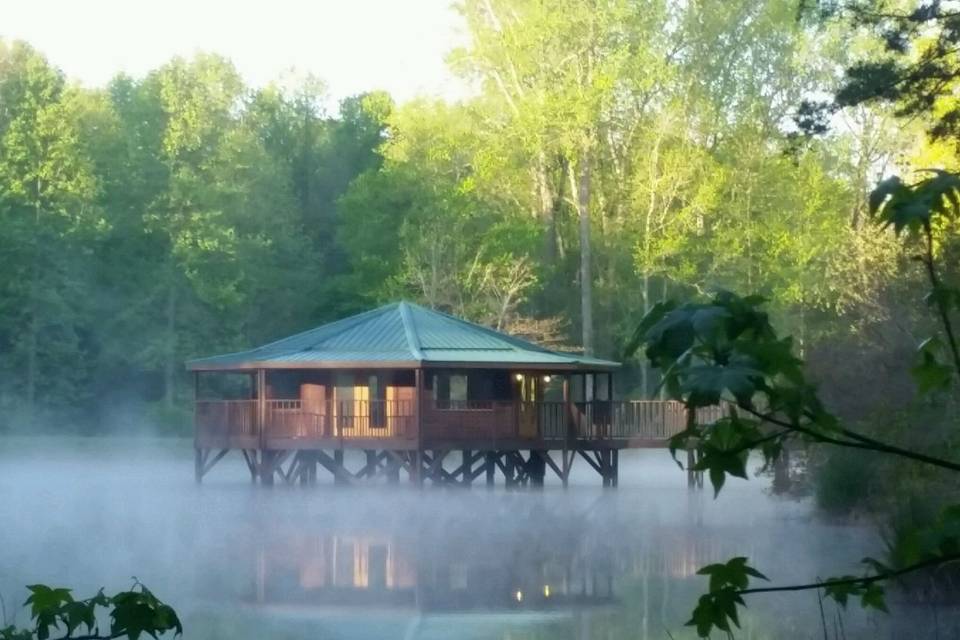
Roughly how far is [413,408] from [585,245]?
13.8 meters

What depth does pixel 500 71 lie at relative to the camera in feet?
143

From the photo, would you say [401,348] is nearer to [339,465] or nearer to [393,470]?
[339,465]

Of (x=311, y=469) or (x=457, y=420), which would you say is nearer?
(x=457, y=420)

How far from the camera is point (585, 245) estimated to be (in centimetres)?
4481

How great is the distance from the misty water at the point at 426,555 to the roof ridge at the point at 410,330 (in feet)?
9.22

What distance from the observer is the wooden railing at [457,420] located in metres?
31.9

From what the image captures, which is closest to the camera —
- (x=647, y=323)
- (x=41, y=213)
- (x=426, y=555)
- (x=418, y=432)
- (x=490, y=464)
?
(x=647, y=323)

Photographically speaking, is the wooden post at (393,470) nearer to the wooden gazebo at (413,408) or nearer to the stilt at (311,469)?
the wooden gazebo at (413,408)

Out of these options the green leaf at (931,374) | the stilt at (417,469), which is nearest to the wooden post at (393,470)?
the stilt at (417,469)

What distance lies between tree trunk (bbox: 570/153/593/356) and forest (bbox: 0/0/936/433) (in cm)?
9

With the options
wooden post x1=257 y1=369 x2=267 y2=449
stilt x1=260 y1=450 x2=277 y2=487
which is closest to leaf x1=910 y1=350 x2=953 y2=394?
wooden post x1=257 y1=369 x2=267 y2=449

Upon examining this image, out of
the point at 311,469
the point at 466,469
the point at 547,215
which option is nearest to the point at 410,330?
the point at 466,469

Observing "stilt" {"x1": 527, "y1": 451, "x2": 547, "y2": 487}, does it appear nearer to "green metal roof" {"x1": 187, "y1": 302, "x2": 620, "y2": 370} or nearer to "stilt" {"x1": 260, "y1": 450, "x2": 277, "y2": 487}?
"green metal roof" {"x1": 187, "y1": 302, "x2": 620, "y2": 370}

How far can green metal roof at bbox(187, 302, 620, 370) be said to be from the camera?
32000 mm
